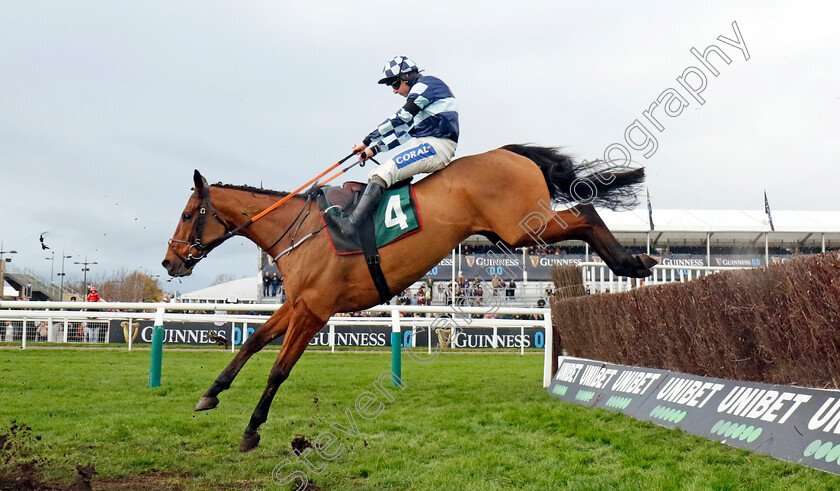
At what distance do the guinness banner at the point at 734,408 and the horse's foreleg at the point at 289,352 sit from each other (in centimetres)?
277

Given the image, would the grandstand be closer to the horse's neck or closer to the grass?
the grass

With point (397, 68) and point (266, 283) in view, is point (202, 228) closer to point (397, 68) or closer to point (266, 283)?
point (397, 68)

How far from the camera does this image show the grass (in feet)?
12.7

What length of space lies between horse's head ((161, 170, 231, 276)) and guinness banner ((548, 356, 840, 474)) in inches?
144

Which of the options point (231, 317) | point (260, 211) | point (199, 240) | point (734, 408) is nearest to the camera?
point (734, 408)

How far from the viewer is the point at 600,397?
21.2 feet

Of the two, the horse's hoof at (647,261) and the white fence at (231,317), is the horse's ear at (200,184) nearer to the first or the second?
the white fence at (231,317)

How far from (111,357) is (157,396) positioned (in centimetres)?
597

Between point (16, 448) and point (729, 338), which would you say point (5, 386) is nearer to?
point (16, 448)

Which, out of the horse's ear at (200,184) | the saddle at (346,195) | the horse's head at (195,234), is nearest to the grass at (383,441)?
the horse's head at (195,234)

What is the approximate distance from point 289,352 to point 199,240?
111 centimetres

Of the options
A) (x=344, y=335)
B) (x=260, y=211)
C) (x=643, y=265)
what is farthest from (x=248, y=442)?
(x=344, y=335)

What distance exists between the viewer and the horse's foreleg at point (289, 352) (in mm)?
4270

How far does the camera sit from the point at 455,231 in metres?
4.30
